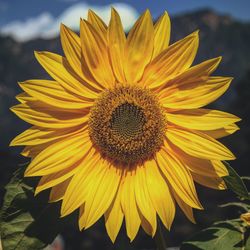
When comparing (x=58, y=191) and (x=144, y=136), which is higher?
(x=144, y=136)

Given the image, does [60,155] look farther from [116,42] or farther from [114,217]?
[116,42]

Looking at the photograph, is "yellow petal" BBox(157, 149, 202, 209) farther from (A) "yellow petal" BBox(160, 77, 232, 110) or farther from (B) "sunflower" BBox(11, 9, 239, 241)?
(A) "yellow petal" BBox(160, 77, 232, 110)

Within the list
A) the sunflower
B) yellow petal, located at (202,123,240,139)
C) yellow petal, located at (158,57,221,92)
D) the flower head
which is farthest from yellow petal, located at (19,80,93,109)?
the flower head

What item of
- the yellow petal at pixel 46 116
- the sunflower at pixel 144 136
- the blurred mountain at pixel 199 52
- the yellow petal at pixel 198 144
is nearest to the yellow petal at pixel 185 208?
the sunflower at pixel 144 136

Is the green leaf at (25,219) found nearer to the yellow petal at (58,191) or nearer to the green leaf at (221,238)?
the yellow petal at (58,191)

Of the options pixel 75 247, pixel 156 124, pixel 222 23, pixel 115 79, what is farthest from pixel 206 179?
pixel 222 23

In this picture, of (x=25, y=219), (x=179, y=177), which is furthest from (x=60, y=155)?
(x=179, y=177)

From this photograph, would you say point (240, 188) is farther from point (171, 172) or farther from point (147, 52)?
point (147, 52)
